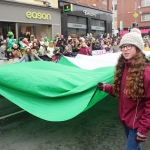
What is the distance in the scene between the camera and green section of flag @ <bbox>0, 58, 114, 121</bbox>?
3353 millimetres

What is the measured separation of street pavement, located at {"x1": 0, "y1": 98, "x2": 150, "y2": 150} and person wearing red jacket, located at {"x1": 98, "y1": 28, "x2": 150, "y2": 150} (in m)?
1.34

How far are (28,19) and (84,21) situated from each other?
8.09 metres

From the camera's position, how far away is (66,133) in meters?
4.06

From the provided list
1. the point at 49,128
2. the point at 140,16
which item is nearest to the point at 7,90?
the point at 49,128

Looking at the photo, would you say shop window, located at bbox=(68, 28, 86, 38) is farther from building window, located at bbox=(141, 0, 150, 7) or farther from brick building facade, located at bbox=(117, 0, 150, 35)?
building window, located at bbox=(141, 0, 150, 7)

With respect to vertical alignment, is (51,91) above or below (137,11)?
below

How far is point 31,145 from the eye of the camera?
3604mm

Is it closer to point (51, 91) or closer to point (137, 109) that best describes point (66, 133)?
point (51, 91)

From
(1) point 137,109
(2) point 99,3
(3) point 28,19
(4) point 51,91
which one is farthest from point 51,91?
(2) point 99,3

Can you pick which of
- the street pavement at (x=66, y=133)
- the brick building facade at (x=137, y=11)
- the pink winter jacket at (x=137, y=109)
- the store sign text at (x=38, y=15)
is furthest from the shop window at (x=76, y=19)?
the brick building facade at (x=137, y=11)

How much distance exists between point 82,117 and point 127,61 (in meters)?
Result: 2.75

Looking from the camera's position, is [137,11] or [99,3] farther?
[137,11]

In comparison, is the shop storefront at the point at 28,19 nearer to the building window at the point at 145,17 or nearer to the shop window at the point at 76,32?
the shop window at the point at 76,32

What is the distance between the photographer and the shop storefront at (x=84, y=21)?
18.8 meters
